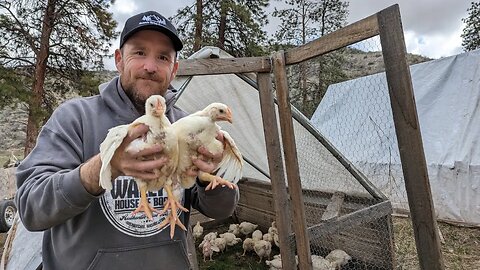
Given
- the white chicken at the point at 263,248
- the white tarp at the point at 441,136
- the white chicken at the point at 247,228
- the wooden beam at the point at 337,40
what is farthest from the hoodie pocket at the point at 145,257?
the white tarp at the point at 441,136

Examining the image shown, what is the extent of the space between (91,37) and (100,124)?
9.33 metres

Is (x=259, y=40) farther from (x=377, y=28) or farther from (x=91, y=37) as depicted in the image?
(x=377, y=28)

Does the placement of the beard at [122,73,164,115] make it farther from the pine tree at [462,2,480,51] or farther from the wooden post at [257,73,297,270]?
the pine tree at [462,2,480,51]

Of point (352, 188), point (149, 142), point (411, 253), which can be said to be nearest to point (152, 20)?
point (149, 142)

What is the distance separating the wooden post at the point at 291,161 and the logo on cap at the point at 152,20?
1.40 meters

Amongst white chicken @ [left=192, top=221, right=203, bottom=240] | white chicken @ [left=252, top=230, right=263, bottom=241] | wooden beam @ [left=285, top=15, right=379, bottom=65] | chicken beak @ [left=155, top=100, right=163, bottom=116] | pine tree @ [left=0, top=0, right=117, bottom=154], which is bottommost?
white chicken @ [left=252, top=230, right=263, bottom=241]

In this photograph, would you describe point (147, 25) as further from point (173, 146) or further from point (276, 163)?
point (276, 163)

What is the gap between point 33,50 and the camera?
8.88 metres

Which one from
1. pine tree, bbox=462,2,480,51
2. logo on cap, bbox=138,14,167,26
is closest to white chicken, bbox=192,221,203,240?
logo on cap, bbox=138,14,167,26

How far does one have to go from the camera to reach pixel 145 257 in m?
1.40

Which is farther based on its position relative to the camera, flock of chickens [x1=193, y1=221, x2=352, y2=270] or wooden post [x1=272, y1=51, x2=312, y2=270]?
flock of chickens [x1=193, y1=221, x2=352, y2=270]

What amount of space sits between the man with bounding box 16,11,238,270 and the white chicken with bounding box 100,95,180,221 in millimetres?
25

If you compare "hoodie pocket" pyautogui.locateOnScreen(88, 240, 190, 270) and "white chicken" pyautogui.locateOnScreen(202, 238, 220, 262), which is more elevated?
"hoodie pocket" pyautogui.locateOnScreen(88, 240, 190, 270)

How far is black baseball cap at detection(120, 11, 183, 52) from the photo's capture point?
4.78 ft
